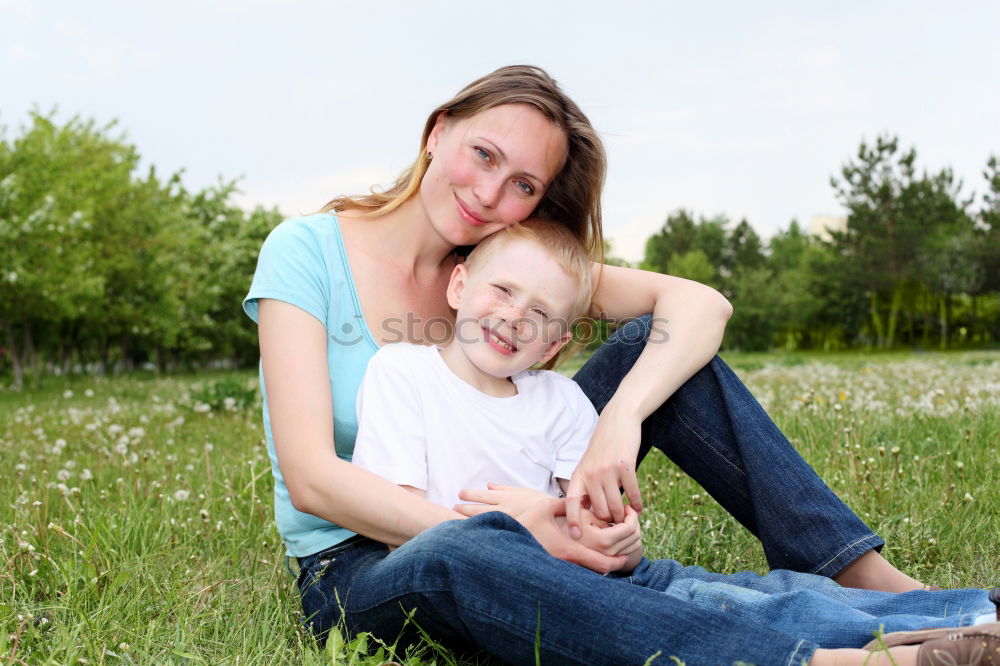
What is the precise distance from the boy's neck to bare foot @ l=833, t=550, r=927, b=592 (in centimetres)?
121

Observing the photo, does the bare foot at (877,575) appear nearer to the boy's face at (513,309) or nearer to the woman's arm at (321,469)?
the woman's arm at (321,469)

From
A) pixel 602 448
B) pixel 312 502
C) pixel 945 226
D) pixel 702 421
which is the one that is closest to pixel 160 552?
pixel 312 502

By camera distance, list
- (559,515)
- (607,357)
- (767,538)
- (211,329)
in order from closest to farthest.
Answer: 1. (559,515)
2. (767,538)
3. (607,357)
4. (211,329)

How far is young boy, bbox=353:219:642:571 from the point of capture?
247cm

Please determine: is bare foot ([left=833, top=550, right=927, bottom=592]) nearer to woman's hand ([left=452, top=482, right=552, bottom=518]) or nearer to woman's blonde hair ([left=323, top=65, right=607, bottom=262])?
woman's hand ([left=452, top=482, right=552, bottom=518])

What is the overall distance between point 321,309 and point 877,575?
1956mm

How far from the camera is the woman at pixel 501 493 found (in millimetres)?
1966

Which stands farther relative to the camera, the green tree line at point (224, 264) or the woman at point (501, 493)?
the green tree line at point (224, 264)

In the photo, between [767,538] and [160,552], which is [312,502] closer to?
[160,552]

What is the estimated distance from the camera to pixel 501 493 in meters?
2.37

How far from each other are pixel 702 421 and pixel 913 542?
3.67 feet

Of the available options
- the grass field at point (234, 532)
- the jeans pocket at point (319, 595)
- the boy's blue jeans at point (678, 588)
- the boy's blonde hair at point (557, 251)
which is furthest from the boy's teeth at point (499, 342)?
the grass field at point (234, 532)

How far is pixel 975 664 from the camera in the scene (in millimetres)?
1782

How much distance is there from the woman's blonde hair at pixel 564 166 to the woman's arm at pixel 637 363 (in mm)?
191
